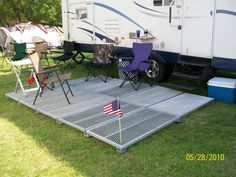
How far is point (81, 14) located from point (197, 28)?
3761mm

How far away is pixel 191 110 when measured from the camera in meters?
4.51

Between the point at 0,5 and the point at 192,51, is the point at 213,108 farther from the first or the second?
the point at 0,5

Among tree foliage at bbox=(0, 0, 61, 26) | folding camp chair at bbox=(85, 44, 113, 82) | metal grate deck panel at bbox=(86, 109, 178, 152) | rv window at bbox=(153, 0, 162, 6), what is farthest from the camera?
tree foliage at bbox=(0, 0, 61, 26)

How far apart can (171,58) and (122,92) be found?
124cm

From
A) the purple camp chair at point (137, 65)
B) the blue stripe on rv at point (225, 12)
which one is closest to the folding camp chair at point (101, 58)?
the purple camp chair at point (137, 65)

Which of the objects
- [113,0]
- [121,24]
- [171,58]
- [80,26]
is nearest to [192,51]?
[171,58]

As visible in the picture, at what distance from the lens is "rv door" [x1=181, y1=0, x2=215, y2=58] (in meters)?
5.22

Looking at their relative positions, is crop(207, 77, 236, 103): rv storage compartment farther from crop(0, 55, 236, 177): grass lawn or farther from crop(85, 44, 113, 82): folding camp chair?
crop(85, 44, 113, 82): folding camp chair

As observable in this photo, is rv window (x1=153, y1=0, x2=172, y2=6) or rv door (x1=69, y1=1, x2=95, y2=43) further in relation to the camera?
rv door (x1=69, y1=1, x2=95, y2=43)

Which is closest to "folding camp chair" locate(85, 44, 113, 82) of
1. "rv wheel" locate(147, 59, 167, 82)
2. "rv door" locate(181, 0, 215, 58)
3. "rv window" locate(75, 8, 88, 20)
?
"rv wheel" locate(147, 59, 167, 82)

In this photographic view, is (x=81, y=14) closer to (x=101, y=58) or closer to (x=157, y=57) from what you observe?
(x=101, y=58)

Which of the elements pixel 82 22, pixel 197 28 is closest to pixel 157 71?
pixel 197 28

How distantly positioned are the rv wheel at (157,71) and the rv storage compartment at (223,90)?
1.23 metres

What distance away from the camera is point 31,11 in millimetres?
21422
